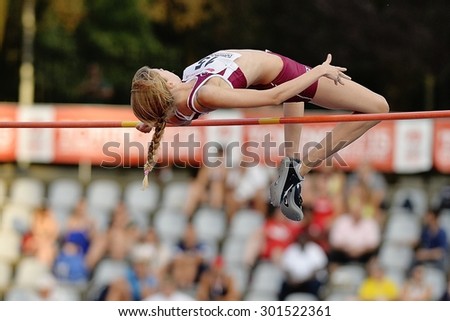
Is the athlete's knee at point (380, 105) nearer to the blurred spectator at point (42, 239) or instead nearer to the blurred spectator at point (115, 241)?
the blurred spectator at point (115, 241)

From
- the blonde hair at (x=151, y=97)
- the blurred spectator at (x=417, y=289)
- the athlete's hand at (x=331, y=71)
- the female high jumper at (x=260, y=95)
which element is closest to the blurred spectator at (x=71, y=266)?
the blurred spectator at (x=417, y=289)

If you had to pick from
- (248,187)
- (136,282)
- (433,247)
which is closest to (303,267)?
(433,247)

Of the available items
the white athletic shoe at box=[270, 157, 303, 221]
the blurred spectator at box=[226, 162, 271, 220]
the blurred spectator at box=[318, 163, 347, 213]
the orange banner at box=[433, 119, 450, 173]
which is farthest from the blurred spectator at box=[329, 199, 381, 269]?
the white athletic shoe at box=[270, 157, 303, 221]

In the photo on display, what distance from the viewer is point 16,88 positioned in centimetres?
1870

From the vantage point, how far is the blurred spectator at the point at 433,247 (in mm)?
12461

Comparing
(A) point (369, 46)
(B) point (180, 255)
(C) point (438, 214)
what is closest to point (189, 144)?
(B) point (180, 255)

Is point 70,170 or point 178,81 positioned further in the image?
point 70,170

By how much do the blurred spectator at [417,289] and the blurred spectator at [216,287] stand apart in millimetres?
1727

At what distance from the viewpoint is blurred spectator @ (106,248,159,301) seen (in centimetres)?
1166

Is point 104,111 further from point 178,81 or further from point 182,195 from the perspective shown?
point 178,81

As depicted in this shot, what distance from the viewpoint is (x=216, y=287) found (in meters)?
12.0

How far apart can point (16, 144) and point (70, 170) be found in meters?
1.66

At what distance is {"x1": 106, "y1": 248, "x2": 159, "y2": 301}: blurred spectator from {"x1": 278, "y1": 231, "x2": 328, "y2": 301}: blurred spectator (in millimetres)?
1354

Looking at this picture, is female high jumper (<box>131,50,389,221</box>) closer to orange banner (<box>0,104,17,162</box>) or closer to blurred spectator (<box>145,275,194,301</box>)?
blurred spectator (<box>145,275,194,301</box>)
